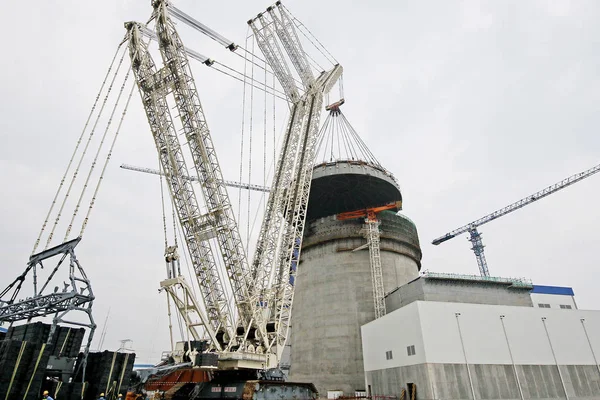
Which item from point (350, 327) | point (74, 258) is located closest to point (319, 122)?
point (350, 327)

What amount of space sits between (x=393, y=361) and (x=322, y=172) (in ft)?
82.7

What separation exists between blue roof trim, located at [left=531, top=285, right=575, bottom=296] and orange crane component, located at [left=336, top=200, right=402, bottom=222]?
19243mm

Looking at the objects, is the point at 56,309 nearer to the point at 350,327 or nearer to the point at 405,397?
the point at 405,397

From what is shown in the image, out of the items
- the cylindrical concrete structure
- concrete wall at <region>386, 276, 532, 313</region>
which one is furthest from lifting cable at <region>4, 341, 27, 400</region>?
the cylindrical concrete structure

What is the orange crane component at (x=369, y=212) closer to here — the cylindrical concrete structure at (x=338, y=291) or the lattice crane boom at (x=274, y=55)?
the cylindrical concrete structure at (x=338, y=291)

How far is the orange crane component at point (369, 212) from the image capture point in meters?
48.6

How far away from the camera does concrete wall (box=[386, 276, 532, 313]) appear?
122ft

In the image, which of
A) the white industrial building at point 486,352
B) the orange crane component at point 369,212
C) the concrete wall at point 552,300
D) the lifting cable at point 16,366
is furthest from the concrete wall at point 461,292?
the lifting cable at point 16,366

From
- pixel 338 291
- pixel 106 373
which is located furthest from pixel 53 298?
pixel 338 291

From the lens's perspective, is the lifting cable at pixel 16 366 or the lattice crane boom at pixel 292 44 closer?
the lifting cable at pixel 16 366

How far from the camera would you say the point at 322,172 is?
161ft

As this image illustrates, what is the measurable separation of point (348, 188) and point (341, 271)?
11677 millimetres

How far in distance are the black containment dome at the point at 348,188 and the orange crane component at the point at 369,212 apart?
5.26 ft

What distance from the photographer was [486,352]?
29.6 metres
